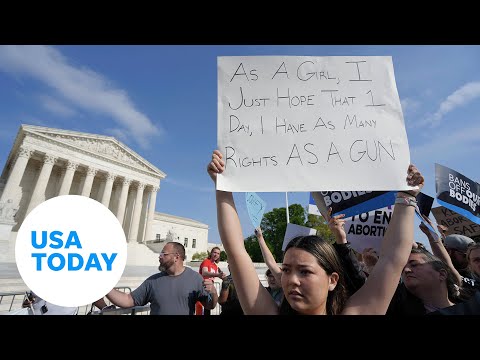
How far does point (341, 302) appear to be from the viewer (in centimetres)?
154

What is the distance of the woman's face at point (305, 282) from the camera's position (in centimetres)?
139

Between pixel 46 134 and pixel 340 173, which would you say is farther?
pixel 46 134

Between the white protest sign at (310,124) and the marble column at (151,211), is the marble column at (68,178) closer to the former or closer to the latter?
the marble column at (151,211)

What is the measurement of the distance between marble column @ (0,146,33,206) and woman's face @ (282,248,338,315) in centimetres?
4502

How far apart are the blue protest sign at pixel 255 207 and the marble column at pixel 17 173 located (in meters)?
42.6

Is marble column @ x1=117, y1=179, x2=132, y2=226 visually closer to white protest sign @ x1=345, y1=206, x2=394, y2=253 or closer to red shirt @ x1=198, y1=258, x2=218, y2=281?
red shirt @ x1=198, y1=258, x2=218, y2=281

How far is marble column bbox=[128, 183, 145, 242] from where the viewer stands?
45.3m

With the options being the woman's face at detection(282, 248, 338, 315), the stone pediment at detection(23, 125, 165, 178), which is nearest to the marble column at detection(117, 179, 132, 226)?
the stone pediment at detection(23, 125, 165, 178)

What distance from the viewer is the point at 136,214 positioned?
1837 inches
